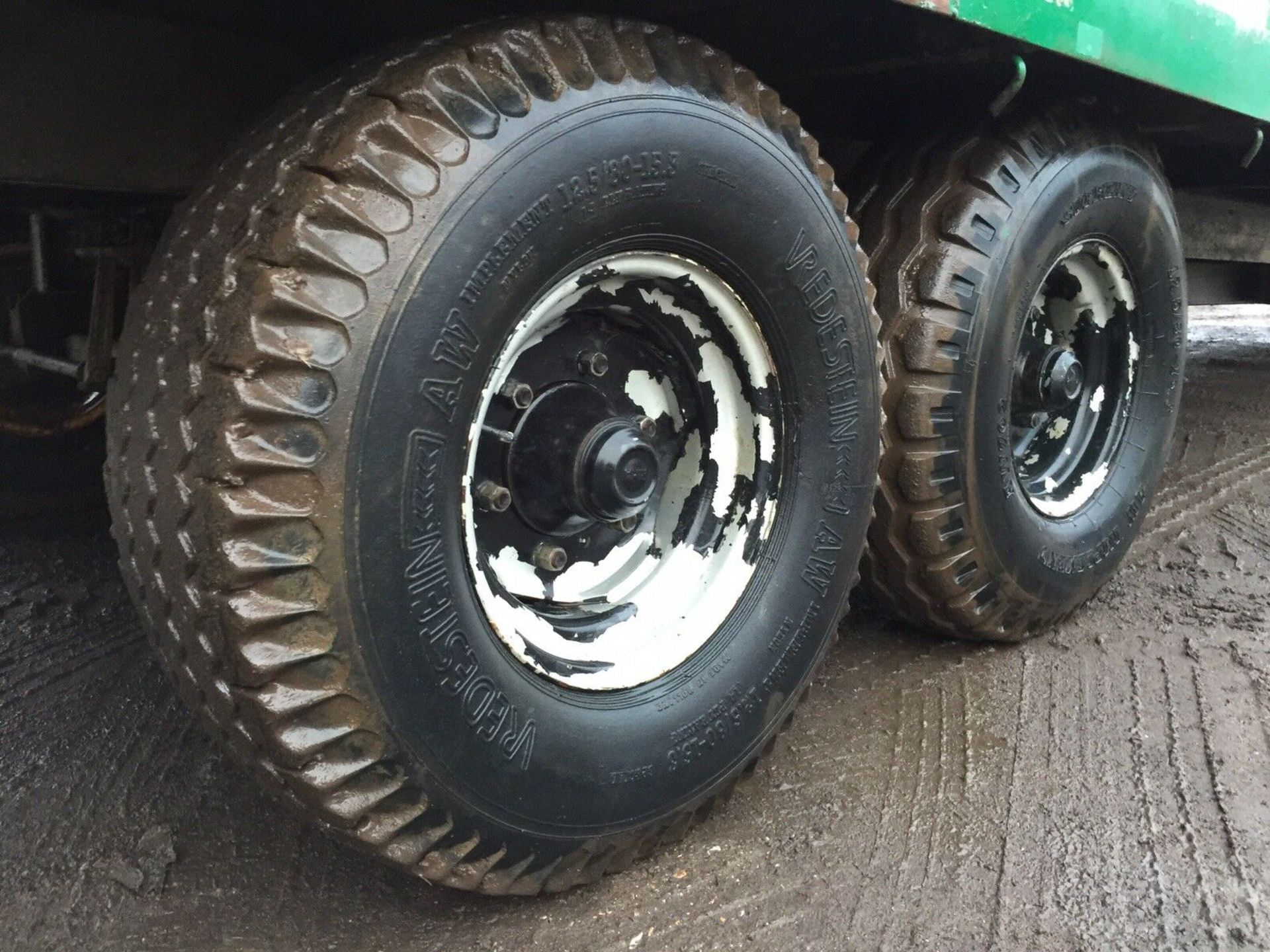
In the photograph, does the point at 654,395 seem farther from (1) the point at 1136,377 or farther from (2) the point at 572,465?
(1) the point at 1136,377

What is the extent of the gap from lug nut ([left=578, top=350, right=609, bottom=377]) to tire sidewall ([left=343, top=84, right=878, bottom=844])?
0.21 metres

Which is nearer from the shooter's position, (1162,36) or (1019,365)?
(1162,36)

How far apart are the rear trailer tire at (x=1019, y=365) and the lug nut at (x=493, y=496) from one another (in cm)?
94

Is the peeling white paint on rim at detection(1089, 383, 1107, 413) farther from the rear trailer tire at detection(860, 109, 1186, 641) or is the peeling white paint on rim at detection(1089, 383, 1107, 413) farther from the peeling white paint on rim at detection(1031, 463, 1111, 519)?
the peeling white paint on rim at detection(1031, 463, 1111, 519)

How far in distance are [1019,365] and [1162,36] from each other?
783 mm

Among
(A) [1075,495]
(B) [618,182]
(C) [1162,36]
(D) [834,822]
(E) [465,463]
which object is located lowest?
(D) [834,822]

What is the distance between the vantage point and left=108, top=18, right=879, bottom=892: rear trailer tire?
1224mm

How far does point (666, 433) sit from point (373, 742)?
78cm

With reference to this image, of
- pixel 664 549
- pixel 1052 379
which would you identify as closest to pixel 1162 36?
pixel 1052 379

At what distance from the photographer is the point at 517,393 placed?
1.57 metres

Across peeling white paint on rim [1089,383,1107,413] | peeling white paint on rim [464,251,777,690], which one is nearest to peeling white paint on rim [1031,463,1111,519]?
peeling white paint on rim [1089,383,1107,413]

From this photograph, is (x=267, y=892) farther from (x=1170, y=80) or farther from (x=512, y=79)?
(x=1170, y=80)

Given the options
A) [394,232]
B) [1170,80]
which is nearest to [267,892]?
[394,232]

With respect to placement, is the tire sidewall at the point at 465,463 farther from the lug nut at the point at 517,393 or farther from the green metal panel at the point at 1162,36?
the green metal panel at the point at 1162,36
